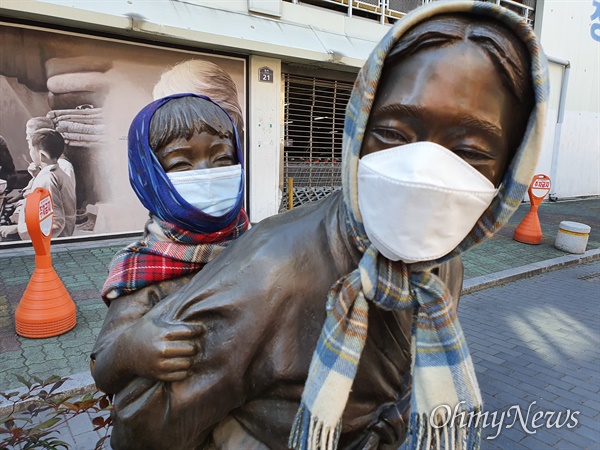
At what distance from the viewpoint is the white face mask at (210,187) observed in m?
1.53

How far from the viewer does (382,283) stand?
36.6 inches

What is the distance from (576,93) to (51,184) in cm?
1612

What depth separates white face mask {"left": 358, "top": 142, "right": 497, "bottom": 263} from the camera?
2.80 feet

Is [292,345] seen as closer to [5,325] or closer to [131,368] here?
[131,368]

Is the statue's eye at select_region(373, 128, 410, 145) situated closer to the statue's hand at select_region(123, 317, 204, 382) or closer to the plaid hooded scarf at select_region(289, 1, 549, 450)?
the plaid hooded scarf at select_region(289, 1, 549, 450)

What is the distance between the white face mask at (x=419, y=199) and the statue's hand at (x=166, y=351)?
0.47m

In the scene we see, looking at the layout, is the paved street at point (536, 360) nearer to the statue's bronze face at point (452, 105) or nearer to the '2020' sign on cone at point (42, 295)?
the '2020' sign on cone at point (42, 295)

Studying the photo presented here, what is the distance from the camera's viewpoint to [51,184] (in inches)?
278

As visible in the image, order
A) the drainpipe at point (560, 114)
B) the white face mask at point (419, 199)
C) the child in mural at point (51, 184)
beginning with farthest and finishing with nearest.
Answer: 1. the drainpipe at point (560, 114)
2. the child in mural at point (51, 184)
3. the white face mask at point (419, 199)

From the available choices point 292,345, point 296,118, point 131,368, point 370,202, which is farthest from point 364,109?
point 296,118

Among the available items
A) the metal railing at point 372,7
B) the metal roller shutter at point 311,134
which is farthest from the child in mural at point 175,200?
the metal railing at point 372,7

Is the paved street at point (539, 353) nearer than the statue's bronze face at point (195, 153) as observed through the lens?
No

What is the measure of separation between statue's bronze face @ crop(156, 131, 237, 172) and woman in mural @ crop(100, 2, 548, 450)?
627mm

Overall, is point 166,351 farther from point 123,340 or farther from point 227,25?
point 227,25
